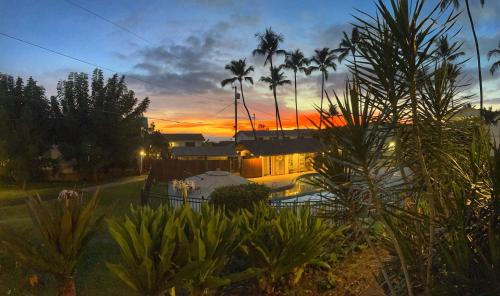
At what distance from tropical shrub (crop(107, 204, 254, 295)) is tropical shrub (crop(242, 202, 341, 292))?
0.52 meters

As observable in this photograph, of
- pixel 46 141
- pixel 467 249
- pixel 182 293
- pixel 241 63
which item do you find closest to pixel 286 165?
pixel 241 63

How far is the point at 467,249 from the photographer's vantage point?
3.50m

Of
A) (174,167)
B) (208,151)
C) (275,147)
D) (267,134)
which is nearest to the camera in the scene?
(174,167)

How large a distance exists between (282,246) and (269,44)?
172 feet

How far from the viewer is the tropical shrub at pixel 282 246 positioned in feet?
18.5

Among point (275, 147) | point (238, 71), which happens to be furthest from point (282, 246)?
point (238, 71)

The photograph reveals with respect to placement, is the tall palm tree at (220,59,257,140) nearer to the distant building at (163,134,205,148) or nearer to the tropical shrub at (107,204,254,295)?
the distant building at (163,134,205,148)

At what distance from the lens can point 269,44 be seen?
55625 millimetres

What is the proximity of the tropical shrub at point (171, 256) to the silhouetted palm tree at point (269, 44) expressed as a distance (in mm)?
52510

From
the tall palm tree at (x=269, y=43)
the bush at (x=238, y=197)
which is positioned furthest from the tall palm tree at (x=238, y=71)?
the bush at (x=238, y=197)

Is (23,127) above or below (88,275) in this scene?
above

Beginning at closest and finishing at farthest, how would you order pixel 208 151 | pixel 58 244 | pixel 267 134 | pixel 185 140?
pixel 58 244 < pixel 208 151 < pixel 267 134 < pixel 185 140

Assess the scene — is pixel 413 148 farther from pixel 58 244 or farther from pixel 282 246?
pixel 58 244

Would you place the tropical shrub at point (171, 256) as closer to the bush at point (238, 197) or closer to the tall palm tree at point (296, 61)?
the bush at point (238, 197)
